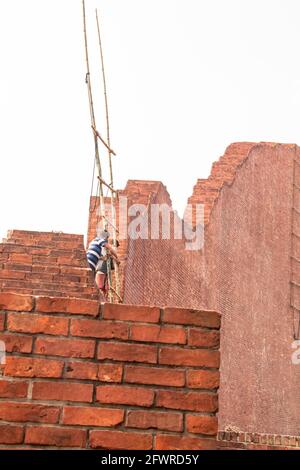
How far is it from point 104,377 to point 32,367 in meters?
0.22

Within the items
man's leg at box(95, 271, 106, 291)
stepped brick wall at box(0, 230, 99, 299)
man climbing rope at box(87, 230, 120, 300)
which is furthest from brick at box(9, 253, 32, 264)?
man's leg at box(95, 271, 106, 291)

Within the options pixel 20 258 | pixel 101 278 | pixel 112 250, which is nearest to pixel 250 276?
pixel 112 250

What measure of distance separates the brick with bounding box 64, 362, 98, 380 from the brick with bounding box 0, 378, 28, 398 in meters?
0.13

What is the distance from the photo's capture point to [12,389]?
2.62 meters

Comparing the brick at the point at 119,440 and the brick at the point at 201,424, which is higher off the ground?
the brick at the point at 201,424

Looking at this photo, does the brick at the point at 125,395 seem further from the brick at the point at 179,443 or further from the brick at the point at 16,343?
the brick at the point at 16,343

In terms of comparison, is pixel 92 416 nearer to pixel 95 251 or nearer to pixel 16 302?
pixel 16 302

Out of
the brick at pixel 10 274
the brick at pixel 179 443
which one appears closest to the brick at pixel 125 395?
the brick at pixel 179 443

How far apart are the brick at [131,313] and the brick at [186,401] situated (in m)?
0.23

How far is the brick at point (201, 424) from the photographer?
2688mm

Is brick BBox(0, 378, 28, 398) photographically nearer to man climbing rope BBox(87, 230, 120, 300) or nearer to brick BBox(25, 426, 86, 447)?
brick BBox(25, 426, 86, 447)

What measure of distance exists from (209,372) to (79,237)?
5.80 meters
